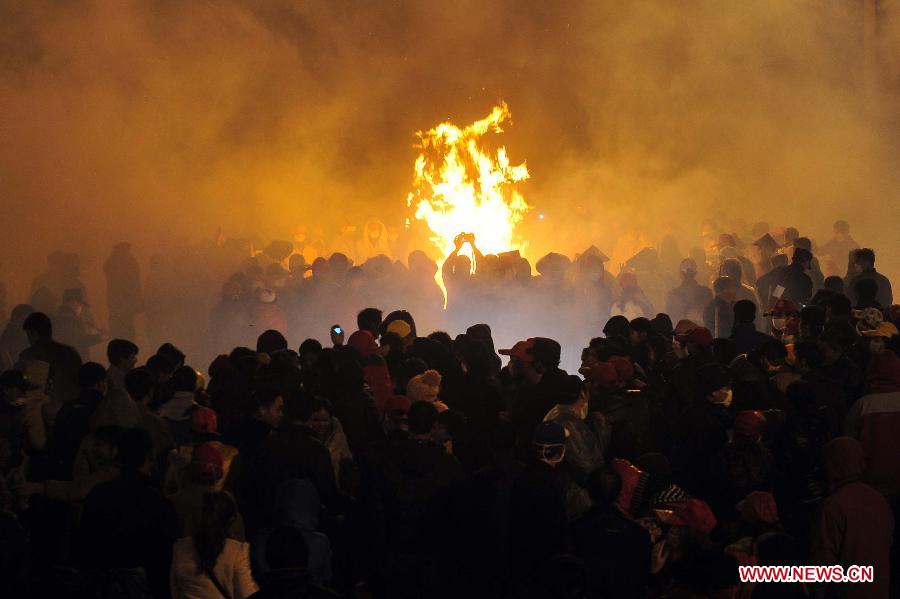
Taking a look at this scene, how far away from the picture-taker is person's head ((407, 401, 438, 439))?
564 centimetres

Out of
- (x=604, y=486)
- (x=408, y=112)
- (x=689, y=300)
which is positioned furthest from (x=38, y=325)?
(x=408, y=112)

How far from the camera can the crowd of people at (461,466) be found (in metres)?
4.96

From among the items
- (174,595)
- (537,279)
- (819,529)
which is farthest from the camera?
(537,279)

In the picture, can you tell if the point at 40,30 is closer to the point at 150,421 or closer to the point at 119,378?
the point at 119,378

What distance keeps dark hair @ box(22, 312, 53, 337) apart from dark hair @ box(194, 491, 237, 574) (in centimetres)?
404

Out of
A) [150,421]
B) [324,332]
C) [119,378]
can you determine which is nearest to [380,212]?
[324,332]

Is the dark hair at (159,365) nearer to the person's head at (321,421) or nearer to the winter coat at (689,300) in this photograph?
the person's head at (321,421)

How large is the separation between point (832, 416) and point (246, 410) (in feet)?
10.1

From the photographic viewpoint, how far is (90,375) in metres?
6.96

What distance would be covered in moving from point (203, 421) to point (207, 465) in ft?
1.36

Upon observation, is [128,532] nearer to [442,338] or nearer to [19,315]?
[442,338]

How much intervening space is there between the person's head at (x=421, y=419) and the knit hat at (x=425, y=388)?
1.05 metres

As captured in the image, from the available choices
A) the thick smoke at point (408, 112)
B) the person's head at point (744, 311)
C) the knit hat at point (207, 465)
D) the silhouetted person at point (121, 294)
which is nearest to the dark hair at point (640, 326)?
the person's head at point (744, 311)

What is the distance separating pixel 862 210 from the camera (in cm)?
1923
